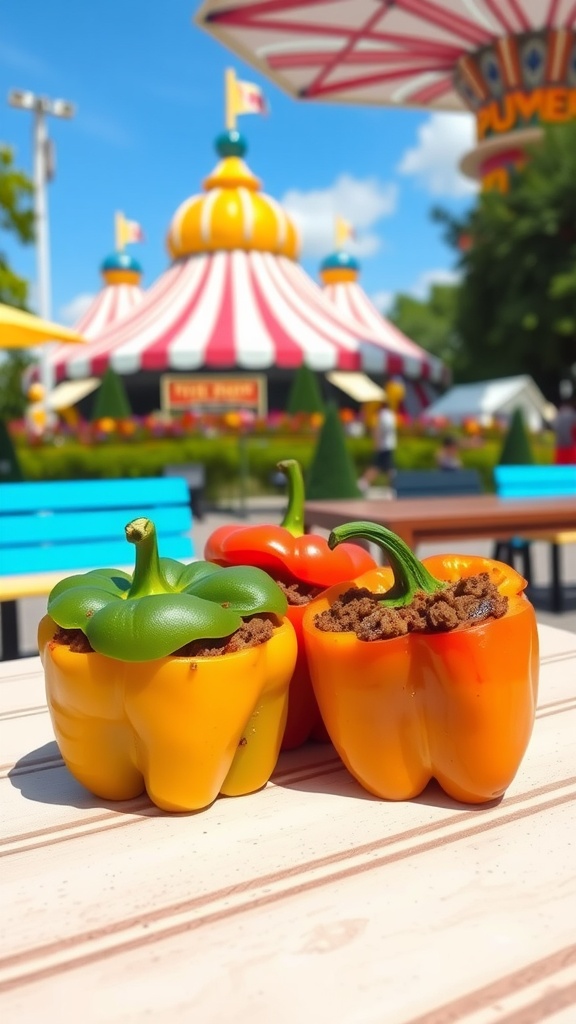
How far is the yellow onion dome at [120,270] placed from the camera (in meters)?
30.5

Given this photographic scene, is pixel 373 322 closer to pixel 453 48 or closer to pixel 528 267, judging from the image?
pixel 528 267

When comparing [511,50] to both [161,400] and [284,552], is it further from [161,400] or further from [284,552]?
[284,552]

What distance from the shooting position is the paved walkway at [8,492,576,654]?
5562mm

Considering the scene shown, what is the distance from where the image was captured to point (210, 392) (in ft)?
77.6

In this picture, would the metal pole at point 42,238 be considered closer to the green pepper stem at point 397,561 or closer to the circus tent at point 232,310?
the circus tent at point 232,310

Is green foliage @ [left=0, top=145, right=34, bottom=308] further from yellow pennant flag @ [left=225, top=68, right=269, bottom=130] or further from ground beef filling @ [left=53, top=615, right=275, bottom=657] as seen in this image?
ground beef filling @ [left=53, top=615, right=275, bottom=657]

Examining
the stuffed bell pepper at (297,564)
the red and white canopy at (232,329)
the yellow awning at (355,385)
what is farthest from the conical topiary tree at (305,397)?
the stuffed bell pepper at (297,564)

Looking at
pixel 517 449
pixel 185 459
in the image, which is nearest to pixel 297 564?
pixel 517 449

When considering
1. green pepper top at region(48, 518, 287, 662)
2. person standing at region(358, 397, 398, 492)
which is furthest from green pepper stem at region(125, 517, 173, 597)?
person standing at region(358, 397, 398, 492)

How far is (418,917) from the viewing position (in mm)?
899

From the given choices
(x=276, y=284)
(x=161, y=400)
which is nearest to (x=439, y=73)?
(x=276, y=284)

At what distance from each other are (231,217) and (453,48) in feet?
31.0

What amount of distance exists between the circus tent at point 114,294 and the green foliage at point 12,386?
4291mm

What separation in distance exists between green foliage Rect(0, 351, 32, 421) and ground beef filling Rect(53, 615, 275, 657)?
22.4m
